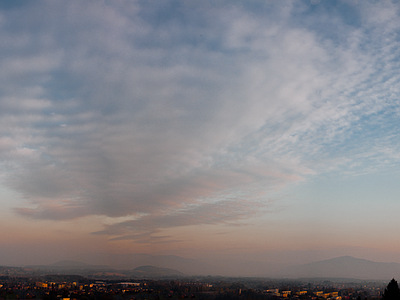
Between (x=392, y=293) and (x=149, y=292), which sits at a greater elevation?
(x=392, y=293)

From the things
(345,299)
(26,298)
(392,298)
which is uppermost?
(392,298)

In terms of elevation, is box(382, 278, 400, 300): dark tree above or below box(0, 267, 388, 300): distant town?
above

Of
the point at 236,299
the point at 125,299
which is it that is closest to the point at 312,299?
the point at 236,299

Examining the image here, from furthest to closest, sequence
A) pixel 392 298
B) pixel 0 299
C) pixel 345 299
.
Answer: pixel 345 299, pixel 0 299, pixel 392 298

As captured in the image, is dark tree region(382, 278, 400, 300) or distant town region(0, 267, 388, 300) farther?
distant town region(0, 267, 388, 300)

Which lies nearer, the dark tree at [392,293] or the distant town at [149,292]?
the dark tree at [392,293]

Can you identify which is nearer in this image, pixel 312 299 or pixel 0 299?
pixel 0 299

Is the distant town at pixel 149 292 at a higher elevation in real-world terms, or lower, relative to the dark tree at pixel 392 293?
lower

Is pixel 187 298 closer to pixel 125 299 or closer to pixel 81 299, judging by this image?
pixel 125 299

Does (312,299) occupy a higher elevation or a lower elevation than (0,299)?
lower

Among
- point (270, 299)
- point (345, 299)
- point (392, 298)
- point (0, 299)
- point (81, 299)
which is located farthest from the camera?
point (345, 299)

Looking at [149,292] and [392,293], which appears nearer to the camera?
[392,293]
